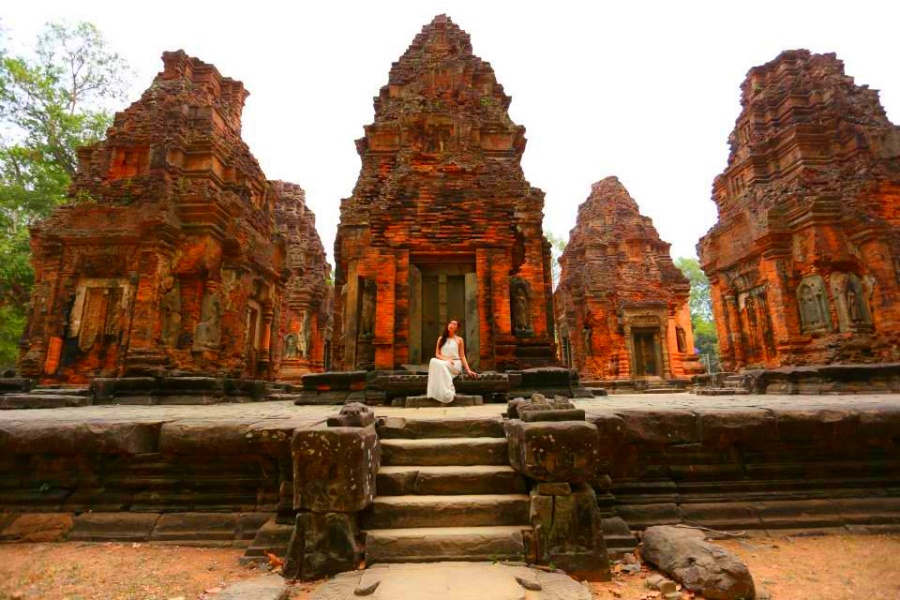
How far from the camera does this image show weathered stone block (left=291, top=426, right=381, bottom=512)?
277 cm

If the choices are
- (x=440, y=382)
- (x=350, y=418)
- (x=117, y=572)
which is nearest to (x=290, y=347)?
(x=440, y=382)

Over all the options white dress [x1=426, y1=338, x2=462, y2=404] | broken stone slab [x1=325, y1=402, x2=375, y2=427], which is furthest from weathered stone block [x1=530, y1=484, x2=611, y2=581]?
white dress [x1=426, y1=338, x2=462, y2=404]

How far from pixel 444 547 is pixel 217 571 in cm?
148

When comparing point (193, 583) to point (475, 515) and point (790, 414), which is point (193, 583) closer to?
point (475, 515)

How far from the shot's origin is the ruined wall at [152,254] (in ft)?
32.7

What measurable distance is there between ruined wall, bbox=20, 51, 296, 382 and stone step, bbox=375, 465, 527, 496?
8069 millimetres

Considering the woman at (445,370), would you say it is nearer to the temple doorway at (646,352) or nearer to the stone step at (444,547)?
the stone step at (444,547)

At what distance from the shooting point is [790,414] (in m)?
3.57

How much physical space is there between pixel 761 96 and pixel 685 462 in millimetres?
13823

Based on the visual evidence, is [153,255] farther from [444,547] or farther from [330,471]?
[444,547]

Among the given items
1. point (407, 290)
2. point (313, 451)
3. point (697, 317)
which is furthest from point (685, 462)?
point (697, 317)

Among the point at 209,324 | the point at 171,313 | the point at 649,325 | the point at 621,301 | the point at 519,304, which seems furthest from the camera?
the point at 621,301

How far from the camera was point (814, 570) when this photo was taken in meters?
2.80

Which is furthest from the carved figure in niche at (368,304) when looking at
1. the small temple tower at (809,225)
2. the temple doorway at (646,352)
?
the temple doorway at (646,352)
